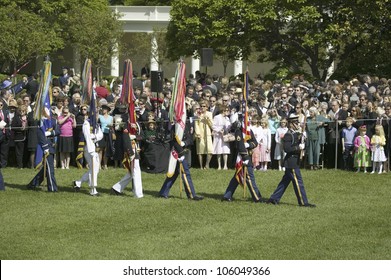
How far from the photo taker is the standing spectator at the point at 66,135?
2758 centimetres

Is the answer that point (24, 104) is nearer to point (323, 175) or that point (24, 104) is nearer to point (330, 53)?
point (323, 175)

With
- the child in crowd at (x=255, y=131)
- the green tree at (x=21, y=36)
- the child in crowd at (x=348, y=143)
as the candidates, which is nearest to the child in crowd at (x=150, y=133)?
the child in crowd at (x=255, y=131)

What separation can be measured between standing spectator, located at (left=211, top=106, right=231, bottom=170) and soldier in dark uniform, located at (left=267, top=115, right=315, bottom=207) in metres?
6.21

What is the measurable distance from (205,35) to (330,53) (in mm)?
6392

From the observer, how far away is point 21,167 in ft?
91.5

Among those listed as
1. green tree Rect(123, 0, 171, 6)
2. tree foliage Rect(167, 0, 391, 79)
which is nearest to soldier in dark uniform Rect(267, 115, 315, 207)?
tree foliage Rect(167, 0, 391, 79)

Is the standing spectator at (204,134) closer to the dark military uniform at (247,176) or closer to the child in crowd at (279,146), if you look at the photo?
the child in crowd at (279,146)

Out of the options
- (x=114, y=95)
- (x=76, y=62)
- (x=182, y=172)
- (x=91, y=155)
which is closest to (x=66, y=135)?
(x=114, y=95)

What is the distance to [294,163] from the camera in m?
21.5

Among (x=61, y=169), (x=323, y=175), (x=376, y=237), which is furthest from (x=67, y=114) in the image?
(x=376, y=237)

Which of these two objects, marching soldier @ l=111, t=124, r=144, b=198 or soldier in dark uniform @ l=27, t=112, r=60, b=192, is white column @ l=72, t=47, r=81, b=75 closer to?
soldier in dark uniform @ l=27, t=112, r=60, b=192

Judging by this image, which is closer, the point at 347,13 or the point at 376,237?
the point at 376,237

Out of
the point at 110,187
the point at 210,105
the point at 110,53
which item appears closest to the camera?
the point at 110,187

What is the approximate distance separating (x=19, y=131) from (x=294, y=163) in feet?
29.7
